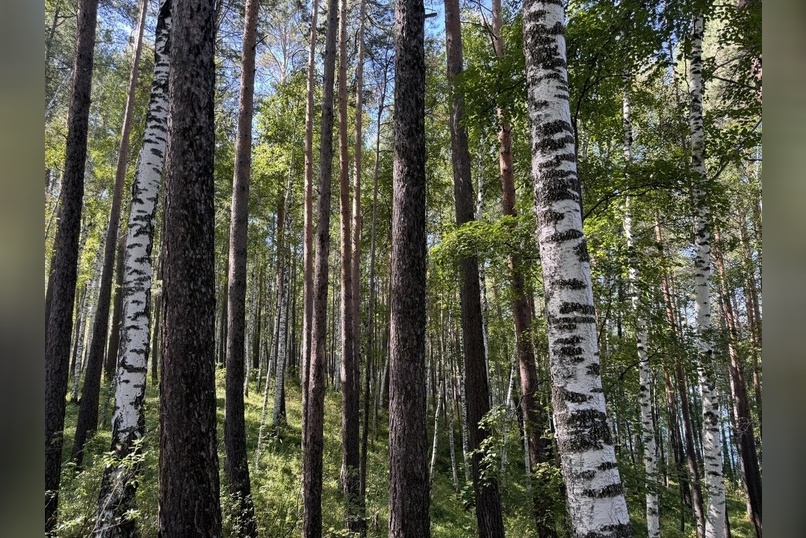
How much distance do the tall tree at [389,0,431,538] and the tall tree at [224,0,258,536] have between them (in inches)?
148

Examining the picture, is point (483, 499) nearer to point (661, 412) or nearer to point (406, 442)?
point (406, 442)

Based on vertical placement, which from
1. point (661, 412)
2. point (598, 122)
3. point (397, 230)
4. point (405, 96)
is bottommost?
point (661, 412)

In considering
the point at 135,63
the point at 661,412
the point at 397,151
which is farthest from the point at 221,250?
the point at 661,412

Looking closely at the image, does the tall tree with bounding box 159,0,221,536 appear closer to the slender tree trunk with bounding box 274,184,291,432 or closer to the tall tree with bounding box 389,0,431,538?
the tall tree with bounding box 389,0,431,538

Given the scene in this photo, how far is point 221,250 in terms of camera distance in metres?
21.0

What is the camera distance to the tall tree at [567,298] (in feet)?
8.30

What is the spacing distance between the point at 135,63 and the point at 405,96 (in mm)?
10881

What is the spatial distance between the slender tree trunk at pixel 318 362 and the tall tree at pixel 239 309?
0.93 meters

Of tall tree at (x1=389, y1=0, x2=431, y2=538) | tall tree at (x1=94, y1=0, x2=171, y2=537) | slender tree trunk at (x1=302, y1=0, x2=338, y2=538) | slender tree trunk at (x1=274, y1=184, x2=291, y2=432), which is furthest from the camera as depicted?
slender tree trunk at (x1=274, y1=184, x2=291, y2=432)

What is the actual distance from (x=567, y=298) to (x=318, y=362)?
592 centimetres

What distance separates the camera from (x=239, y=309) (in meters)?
7.58

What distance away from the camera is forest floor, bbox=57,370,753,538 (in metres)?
6.21

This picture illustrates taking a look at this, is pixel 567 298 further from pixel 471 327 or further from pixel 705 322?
pixel 705 322

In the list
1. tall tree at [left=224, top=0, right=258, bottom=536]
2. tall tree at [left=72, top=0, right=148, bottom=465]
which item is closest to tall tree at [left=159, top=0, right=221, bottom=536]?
tall tree at [left=224, top=0, right=258, bottom=536]
